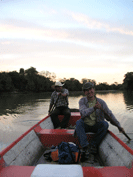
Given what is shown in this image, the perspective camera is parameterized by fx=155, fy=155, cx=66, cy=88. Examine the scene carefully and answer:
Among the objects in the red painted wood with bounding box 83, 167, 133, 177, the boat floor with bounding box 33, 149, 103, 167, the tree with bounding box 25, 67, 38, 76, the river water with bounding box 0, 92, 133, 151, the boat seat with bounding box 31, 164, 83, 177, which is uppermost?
the tree with bounding box 25, 67, 38, 76

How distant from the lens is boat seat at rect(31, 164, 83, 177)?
1704mm

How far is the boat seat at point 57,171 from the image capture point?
170 cm

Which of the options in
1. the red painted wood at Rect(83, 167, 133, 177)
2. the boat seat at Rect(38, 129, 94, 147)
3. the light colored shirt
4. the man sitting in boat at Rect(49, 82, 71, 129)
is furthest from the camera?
the man sitting in boat at Rect(49, 82, 71, 129)

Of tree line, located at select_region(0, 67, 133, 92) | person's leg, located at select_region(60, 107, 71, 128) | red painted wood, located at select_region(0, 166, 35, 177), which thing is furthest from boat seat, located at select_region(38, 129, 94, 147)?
tree line, located at select_region(0, 67, 133, 92)

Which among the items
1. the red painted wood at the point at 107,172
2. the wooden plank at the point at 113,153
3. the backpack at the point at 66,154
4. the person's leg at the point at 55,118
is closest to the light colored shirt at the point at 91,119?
the wooden plank at the point at 113,153

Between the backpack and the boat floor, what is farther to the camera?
the boat floor

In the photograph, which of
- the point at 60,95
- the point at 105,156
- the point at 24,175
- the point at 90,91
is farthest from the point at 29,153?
the point at 60,95

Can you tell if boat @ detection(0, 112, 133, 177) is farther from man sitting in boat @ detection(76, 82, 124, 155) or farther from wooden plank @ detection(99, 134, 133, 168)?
man sitting in boat @ detection(76, 82, 124, 155)

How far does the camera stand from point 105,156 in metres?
2.97

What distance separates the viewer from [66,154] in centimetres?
281

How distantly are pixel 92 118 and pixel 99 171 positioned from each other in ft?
5.07

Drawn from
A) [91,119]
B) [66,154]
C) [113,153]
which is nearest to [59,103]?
[91,119]

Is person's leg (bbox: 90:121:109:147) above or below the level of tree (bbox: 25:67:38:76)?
below

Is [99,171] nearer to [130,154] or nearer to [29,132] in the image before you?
[130,154]
